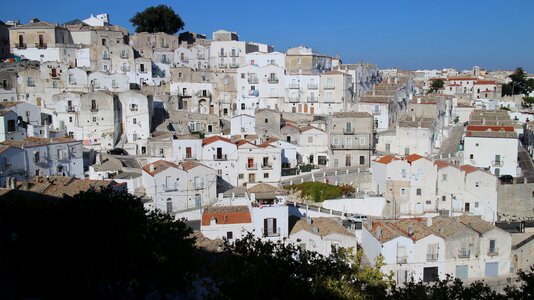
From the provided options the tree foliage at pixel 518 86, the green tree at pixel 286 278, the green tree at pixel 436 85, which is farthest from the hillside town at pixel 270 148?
the tree foliage at pixel 518 86

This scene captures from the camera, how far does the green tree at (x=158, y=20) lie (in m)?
72.2

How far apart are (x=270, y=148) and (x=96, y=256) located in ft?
74.6

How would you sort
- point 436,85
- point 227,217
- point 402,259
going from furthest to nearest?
1. point 436,85
2. point 227,217
3. point 402,259

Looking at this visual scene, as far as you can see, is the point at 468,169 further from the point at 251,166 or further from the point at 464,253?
the point at 251,166

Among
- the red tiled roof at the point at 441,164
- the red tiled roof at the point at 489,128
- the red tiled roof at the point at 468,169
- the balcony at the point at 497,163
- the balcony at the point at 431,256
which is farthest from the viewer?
the red tiled roof at the point at 489,128

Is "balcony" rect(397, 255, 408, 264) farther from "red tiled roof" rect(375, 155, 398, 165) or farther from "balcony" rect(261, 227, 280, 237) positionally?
"red tiled roof" rect(375, 155, 398, 165)

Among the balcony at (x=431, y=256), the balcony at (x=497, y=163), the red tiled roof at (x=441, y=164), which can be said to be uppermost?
the red tiled roof at (x=441, y=164)

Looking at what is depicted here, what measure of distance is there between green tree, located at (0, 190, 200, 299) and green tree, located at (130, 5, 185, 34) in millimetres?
55585

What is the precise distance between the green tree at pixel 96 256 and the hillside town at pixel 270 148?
429 cm

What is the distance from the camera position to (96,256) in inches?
716

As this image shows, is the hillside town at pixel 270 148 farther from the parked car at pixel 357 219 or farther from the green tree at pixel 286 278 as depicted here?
the green tree at pixel 286 278

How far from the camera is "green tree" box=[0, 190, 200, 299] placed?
59.6 ft

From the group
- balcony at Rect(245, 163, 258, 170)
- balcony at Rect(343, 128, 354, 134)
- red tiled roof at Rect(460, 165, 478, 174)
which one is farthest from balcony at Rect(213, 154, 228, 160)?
red tiled roof at Rect(460, 165, 478, 174)

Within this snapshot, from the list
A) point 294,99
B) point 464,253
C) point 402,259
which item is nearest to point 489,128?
point 464,253
